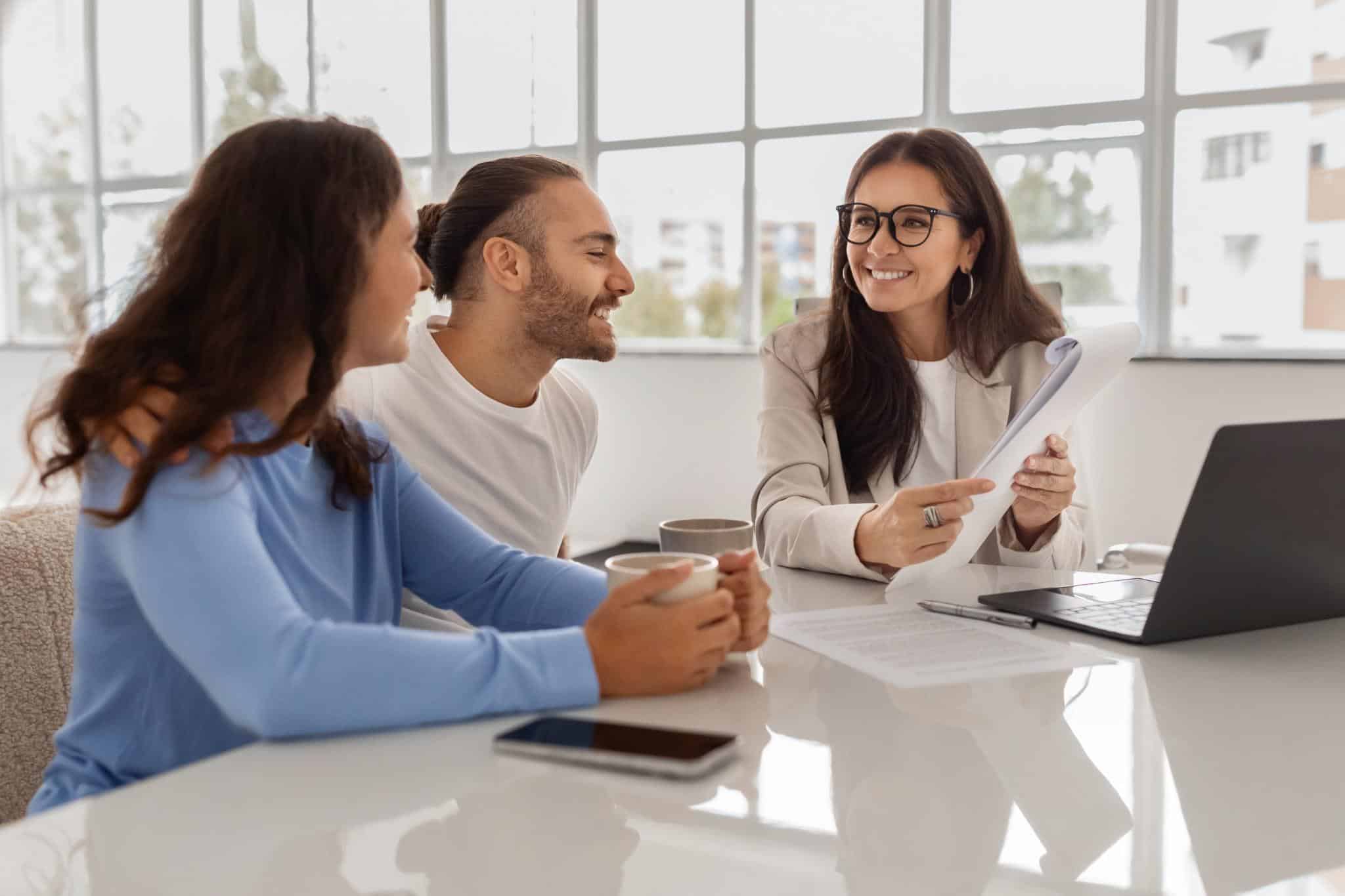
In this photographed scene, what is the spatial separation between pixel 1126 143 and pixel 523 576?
4.10m

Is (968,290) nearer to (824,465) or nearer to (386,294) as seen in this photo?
(824,465)

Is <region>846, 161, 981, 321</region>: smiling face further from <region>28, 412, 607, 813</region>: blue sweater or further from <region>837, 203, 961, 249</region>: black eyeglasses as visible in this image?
<region>28, 412, 607, 813</region>: blue sweater

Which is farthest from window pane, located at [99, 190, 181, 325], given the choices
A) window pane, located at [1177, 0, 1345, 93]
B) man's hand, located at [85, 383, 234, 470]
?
man's hand, located at [85, 383, 234, 470]

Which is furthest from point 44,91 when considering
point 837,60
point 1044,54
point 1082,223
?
point 1082,223

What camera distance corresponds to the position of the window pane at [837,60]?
16.7 ft

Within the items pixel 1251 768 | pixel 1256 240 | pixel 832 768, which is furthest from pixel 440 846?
pixel 1256 240

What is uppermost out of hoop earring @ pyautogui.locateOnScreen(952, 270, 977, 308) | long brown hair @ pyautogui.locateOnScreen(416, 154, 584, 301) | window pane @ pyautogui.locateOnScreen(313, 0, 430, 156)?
window pane @ pyautogui.locateOnScreen(313, 0, 430, 156)

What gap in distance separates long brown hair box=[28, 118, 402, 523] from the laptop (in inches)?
32.3

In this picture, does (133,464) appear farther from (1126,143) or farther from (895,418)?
(1126,143)

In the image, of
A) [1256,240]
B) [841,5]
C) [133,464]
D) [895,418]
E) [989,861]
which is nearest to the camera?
[989,861]

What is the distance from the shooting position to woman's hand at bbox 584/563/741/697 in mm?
980

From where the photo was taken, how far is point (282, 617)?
0.88m

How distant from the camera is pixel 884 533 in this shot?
61.1 inches

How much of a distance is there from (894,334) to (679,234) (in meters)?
3.58
